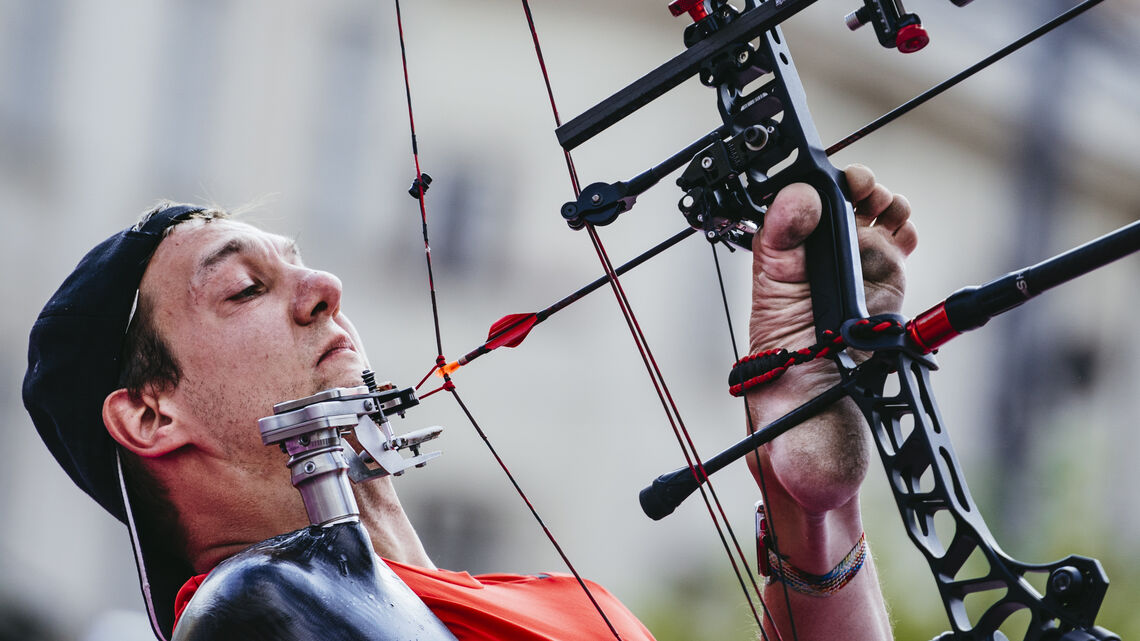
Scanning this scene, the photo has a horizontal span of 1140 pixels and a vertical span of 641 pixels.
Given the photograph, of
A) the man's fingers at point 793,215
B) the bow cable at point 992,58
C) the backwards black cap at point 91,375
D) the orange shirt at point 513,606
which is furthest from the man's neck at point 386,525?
the bow cable at point 992,58

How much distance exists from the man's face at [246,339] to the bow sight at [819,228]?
506 mm

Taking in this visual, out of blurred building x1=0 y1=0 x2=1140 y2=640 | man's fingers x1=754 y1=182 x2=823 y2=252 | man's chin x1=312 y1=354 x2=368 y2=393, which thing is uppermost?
blurred building x1=0 y1=0 x2=1140 y2=640

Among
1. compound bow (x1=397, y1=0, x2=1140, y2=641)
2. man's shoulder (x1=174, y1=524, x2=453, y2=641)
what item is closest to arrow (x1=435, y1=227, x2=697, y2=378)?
compound bow (x1=397, y1=0, x2=1140, y2=641)

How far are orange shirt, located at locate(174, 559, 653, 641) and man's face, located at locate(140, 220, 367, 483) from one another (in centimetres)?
23

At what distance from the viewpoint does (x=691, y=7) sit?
1.51 meters

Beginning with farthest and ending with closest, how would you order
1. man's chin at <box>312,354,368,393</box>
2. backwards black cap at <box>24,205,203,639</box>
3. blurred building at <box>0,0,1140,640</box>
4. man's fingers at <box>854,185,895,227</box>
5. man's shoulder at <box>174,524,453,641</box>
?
blurred building at <box>0,0,1140,640</box> < backwards black cap at <box>24,205,203,639</box> < man's chin at <box>312,354,368,393</box> < man's fingers at <box>854,185,895,227</box> < man's shoulder at <box>174,524,453,641</box>

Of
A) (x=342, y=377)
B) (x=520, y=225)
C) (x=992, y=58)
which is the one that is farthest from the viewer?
(x=520, y=225)

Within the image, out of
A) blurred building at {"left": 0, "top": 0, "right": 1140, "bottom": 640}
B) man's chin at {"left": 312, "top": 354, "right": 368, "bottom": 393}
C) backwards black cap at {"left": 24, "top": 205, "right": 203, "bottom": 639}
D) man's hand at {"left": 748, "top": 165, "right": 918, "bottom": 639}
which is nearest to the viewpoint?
man's hand at {"left": 748, "top": 165, "right": 918, "bottom": 639}

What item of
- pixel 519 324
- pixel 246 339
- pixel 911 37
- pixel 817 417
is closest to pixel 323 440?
pixel 519 324

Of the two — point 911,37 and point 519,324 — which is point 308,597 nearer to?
point 519,324

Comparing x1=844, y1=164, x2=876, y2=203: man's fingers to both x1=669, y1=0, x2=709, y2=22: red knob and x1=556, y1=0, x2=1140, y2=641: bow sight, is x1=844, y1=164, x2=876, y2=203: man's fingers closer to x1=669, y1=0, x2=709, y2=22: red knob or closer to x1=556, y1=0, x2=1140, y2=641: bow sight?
x1=556, y1=0, x2=1140, y2=641: bow sight

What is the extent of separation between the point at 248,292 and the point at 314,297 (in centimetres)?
11

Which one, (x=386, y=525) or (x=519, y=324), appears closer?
(x=519, y=324)

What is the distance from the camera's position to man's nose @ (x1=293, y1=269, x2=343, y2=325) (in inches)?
70.8
